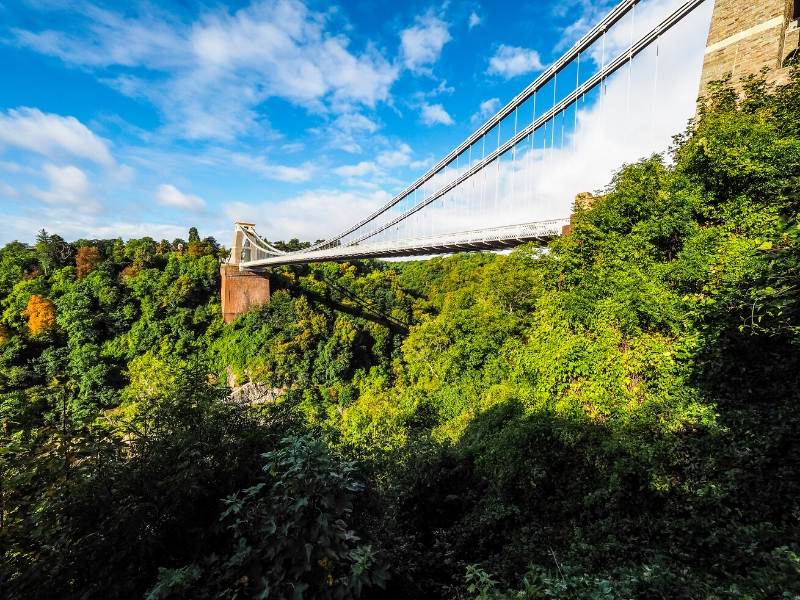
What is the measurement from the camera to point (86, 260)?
27.8 m

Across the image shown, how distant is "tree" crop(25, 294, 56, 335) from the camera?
24.1 metres

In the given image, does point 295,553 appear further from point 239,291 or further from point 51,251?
point 51,251

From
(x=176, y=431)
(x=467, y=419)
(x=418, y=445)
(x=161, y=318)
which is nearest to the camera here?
(x=176, y=431)

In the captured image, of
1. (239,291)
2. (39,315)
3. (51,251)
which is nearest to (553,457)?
(239,291)

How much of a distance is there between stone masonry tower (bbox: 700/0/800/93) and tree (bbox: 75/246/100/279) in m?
36.9

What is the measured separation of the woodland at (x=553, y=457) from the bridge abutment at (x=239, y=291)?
22.4 meters

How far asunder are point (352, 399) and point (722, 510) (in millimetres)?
22395

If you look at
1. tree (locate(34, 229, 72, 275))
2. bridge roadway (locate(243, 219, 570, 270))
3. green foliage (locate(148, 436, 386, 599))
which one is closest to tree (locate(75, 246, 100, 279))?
tree (locate(34, 229, 72, 275))

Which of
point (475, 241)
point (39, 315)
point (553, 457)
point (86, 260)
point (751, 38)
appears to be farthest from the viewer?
point (86, 260)

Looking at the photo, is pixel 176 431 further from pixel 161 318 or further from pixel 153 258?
pixel 153 258

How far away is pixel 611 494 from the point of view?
17.5ft

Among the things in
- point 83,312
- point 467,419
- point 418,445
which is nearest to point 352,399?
point 467,419

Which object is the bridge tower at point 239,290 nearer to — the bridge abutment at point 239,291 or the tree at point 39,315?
the bridge abutment at point 239,291

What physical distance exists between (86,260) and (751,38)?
38134mm
